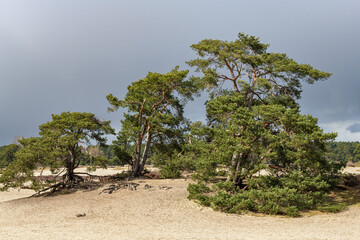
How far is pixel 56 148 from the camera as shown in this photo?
57.8ft

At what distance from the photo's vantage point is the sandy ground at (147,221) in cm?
848

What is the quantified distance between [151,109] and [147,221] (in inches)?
569

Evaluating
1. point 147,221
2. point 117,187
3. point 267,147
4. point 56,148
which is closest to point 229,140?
point 267,147

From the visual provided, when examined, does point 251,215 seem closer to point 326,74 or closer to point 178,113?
point 326,74

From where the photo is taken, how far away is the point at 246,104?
18109 mm

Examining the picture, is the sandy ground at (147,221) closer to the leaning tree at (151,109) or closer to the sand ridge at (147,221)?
the sand ridge at (147,221)

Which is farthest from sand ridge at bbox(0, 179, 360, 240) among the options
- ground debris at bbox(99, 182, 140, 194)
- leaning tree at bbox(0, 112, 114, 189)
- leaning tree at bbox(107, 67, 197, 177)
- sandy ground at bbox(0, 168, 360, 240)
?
leaning tree at bbox(107, 67, 197, 177)

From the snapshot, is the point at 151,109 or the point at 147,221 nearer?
the point at 147,221

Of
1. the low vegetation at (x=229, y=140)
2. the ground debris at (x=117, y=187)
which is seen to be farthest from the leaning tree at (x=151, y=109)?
the ground debris at (x=117, y=187)

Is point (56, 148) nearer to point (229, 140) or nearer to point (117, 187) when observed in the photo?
point (117, 187)

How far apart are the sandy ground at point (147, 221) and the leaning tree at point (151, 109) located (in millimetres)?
7490

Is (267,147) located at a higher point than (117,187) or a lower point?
higher

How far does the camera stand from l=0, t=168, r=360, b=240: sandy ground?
27.8 ft

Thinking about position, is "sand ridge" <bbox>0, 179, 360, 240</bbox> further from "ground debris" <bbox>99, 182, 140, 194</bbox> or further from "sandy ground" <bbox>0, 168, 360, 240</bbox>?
"ground debris" <bbox>99, 182, 140, 194</bbox>
